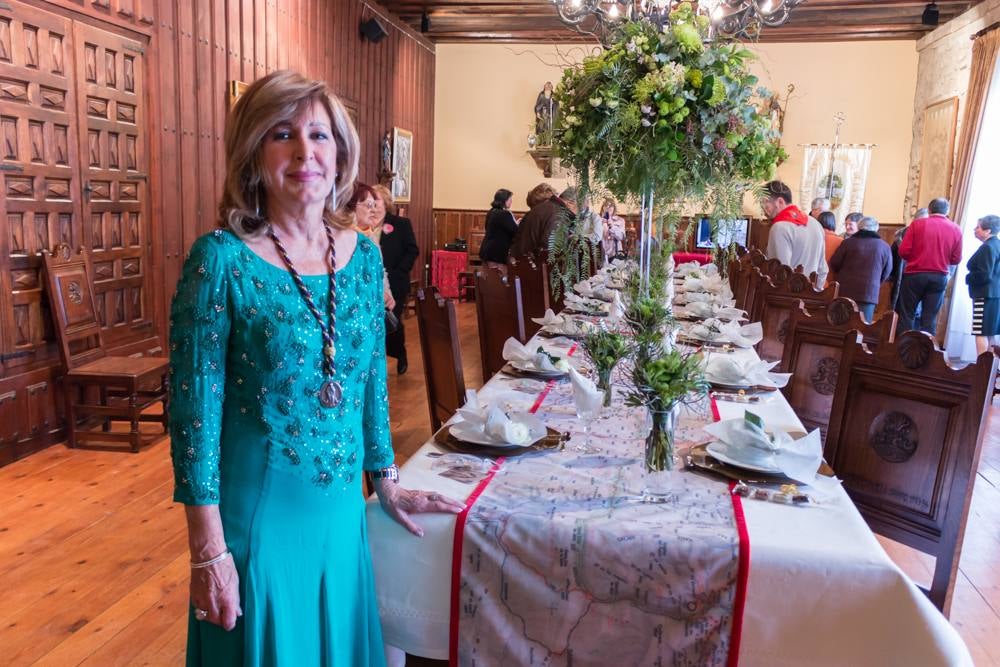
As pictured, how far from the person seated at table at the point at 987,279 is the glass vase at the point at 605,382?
250 inches

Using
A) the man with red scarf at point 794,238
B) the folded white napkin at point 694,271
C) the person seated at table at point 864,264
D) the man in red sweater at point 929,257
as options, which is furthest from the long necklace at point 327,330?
the man in red sweater at point 929,257

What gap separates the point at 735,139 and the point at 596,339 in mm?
954

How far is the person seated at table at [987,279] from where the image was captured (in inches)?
288

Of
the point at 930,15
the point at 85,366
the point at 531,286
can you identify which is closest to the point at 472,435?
the point at 531,286

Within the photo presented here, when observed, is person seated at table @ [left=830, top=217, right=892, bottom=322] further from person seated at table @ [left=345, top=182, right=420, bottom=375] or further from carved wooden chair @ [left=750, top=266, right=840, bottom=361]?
person seated at table @ [left=345, top=182, right=420, bottom=375]

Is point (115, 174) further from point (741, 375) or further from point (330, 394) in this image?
point (330, 394)

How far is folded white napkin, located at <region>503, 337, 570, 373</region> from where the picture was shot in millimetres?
2834

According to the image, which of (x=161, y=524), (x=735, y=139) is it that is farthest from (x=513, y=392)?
(x=161, y=524)

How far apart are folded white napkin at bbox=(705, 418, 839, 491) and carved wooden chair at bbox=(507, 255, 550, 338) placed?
3186 millimetres

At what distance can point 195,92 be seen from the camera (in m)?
6.02

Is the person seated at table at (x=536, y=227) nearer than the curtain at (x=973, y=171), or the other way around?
the person seated at table at (x=536, y=227)

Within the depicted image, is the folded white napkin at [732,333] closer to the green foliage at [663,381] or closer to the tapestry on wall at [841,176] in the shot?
the green foliage at [663,381]

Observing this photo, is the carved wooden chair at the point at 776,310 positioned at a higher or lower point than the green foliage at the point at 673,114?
lower

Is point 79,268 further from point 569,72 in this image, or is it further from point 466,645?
point 466,645
